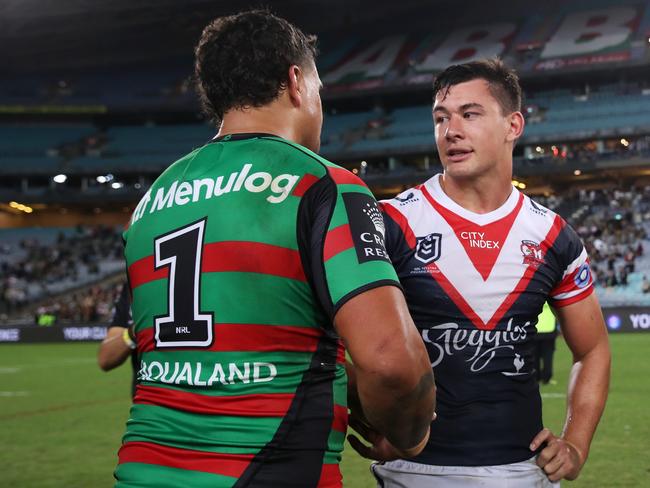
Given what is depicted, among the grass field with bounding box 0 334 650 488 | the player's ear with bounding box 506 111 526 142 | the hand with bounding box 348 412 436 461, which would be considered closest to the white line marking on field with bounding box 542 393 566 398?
the grass field with bounding box 0 334 650 488

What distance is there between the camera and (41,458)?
27.3ft

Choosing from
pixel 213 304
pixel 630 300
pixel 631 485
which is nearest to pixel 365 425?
pixel 213 304

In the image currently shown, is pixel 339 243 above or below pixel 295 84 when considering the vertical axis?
below

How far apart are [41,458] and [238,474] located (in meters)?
7.12

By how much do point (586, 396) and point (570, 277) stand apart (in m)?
0.42

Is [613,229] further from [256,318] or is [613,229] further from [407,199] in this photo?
[256,318]

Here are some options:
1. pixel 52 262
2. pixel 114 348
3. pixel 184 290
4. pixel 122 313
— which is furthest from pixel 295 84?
pixel 52 262

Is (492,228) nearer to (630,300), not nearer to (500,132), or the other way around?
(500,132)

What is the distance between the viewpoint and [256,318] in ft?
6.32

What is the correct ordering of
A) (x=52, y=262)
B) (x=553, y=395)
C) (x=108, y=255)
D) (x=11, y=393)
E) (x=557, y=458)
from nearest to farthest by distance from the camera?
(x=557, y=458)
(x=553, y=395)
(x=11, y=393)
(x=52, y=262)
(x=108, y=255)

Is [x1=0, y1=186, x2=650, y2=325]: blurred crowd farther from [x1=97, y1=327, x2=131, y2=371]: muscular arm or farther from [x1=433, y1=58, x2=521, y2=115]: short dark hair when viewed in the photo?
[x1=433, y1=58, x2=521, y2=115]: short dark hair

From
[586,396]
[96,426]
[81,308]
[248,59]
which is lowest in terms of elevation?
[81,308]

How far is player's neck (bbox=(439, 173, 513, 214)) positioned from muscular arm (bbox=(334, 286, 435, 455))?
1271mm

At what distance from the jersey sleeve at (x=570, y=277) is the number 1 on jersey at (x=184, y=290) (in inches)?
60.5
